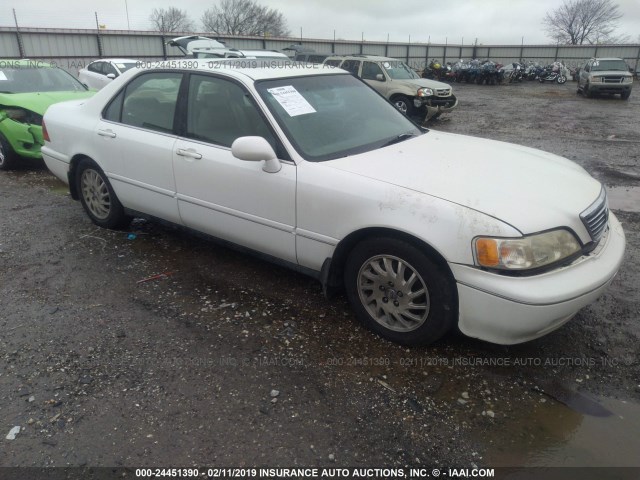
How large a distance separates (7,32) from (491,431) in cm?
2178

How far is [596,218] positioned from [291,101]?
2.11m

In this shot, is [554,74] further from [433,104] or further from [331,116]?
[331,116]

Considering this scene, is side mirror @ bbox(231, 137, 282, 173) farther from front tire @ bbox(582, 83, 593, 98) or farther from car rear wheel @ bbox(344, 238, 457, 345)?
front tire @ bbox(582, 83, 593, 98)

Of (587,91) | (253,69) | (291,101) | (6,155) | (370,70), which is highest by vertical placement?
(253,69)

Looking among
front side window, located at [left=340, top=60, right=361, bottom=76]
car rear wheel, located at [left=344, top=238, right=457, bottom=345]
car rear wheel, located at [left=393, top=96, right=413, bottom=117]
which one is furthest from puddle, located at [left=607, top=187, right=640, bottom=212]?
front side window, located at [left=340, top=60, right=361, bottom=76]

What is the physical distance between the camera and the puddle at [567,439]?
2252 mm

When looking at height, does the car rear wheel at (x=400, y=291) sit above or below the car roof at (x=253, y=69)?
below

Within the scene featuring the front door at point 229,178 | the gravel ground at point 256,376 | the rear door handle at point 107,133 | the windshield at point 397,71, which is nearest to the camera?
the gravel ground at point 256,376

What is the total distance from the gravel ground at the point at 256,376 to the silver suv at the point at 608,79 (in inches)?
779

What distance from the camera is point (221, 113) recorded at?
11.9 ft

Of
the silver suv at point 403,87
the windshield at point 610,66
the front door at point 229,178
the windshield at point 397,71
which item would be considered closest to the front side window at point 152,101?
the front door at point 229,178

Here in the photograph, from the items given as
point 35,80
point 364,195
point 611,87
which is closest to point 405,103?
point 35,80

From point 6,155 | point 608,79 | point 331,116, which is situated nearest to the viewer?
point 331,116

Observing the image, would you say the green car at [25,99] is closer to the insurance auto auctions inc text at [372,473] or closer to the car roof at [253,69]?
the car roof at [253,69]
